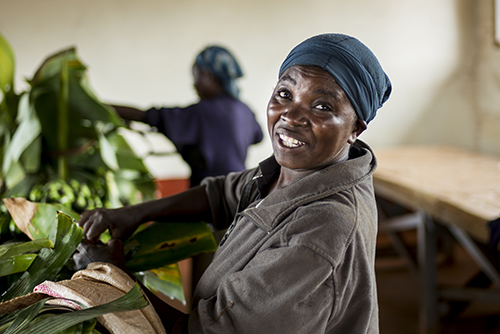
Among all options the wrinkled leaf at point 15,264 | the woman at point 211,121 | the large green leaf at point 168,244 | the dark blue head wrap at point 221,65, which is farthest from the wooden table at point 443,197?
the wrinkled leaf at point 15,264

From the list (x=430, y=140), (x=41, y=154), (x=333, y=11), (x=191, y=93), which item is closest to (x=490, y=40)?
(x=430, y=140)

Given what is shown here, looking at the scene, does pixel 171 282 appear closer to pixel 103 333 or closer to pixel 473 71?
pixel 103 333

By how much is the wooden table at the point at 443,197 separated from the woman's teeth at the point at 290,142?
1.20 metres

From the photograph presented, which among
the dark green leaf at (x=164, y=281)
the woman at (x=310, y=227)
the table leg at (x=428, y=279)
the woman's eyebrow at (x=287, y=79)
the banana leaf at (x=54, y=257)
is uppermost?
the woman's eyebrow at (x=287, y=79)

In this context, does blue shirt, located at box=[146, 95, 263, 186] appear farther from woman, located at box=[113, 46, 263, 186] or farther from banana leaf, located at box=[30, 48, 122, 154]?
banana leaf, located at box=[30, 48, 122, 154]

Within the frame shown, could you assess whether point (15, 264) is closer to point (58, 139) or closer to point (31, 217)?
point (31, 217)

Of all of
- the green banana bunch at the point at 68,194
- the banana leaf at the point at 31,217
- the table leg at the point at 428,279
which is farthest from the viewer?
the table leg at the point at 428,279

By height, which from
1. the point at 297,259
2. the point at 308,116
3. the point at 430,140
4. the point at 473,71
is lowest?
the point at 430,140

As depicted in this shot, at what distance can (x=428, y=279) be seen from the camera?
94.1 inches

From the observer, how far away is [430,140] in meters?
4.19

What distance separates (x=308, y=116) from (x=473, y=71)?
13.0 feet

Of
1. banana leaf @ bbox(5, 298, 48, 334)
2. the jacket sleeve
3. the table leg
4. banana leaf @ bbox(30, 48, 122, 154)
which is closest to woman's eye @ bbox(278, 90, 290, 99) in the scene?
the jacket sleeve

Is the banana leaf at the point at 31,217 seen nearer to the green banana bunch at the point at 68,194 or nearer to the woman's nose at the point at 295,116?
the green banana bunch at the point at 68,194

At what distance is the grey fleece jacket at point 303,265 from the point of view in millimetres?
615
